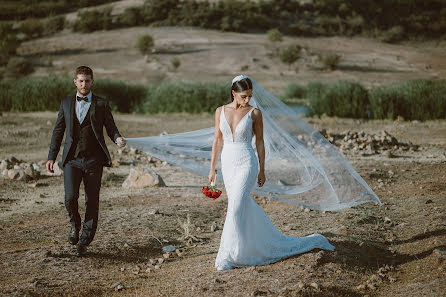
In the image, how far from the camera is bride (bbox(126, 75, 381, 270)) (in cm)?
535

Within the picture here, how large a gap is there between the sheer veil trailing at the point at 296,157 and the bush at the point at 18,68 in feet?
138

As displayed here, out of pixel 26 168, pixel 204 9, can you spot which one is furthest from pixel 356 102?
pixel 204 9

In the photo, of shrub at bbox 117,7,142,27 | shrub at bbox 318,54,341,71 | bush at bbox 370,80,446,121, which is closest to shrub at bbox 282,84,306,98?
bush at bbox 370,80,446,121

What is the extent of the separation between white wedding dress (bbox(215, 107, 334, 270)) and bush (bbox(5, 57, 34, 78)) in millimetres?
44409

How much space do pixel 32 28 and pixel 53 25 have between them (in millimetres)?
2762

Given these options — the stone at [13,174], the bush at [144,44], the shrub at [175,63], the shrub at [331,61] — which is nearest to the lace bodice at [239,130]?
the stone at [13,174]

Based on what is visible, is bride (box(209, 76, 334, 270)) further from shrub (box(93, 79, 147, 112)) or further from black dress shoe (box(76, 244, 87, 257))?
shrub (box(93, 79, 147, 112))

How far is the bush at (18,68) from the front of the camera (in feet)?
152

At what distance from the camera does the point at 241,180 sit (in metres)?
5.32

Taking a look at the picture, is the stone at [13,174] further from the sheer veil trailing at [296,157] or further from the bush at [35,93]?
the bush at [35,93]

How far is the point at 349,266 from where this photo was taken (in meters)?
5.64

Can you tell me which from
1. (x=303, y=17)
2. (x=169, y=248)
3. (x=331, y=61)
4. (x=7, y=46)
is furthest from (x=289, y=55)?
(x=169, y=248)

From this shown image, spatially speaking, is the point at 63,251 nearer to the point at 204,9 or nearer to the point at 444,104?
the point at 444,104

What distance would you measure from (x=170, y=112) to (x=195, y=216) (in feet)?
56.3
